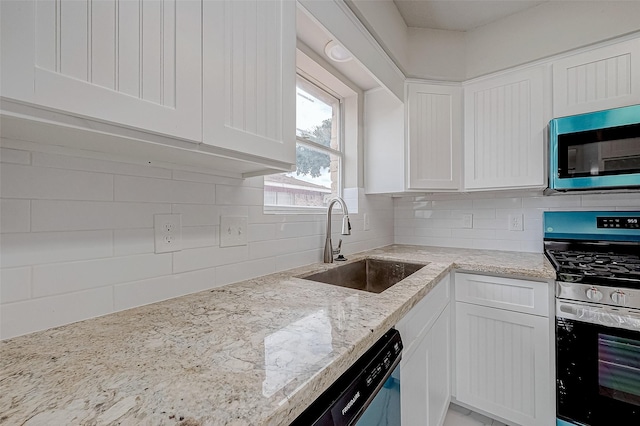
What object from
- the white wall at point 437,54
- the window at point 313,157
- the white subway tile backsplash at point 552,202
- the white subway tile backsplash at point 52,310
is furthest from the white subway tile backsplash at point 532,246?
the white subway tile backsplash at point 52,310

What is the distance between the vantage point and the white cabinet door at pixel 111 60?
46 centimetres

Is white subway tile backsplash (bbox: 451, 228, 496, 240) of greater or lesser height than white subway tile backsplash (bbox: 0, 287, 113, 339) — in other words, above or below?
above

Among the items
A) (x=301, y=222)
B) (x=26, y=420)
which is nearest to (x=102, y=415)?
(x=26, y=420)

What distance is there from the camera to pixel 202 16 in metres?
0.71

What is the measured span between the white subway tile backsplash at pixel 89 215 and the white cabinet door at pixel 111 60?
34cm

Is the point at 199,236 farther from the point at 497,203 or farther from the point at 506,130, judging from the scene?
the point at 497,203

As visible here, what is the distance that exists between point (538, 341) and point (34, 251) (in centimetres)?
208

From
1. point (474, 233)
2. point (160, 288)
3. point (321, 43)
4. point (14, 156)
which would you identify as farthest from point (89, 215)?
point (474, 233)

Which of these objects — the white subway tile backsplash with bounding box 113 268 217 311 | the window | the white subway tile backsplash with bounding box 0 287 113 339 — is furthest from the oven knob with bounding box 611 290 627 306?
the white subway tile backsplash with bounding box 0 287 113 339

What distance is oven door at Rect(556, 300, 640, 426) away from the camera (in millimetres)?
1216

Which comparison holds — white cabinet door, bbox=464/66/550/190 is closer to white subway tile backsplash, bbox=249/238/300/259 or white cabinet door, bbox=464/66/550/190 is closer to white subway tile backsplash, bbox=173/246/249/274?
white subway tile backsplash, bbox=249/238/300/259

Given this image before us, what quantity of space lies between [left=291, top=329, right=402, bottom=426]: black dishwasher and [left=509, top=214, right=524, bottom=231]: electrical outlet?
1.70 metres

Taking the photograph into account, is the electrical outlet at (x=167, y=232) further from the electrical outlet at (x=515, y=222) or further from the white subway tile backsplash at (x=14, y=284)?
the electrical outlet at (x=515, y=222)

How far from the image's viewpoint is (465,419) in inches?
65.9
